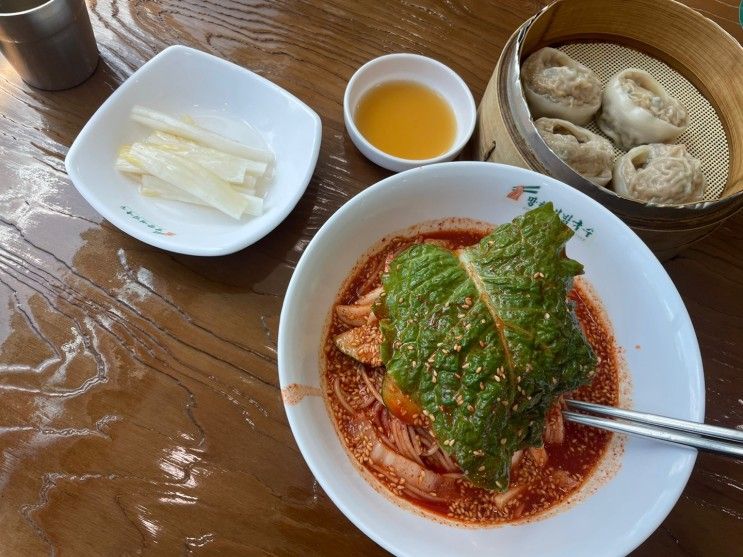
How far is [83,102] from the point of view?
240cm

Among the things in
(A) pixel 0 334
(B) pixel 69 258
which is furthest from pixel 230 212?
(A) pixel 0 334

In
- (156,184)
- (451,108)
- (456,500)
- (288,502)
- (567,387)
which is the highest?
(451,108)

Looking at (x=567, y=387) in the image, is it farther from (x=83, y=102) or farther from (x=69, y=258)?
(x=83, y=102)

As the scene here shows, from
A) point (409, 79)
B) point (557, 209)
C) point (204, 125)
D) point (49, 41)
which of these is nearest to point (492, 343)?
point (557, 209)

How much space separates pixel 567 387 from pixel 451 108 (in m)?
1.47

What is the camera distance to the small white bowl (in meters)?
2.30

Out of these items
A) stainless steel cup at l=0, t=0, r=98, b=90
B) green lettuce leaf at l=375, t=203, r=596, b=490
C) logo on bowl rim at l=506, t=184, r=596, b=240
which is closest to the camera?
green lettuce leaf at l=375, t=203, r=596, b=490

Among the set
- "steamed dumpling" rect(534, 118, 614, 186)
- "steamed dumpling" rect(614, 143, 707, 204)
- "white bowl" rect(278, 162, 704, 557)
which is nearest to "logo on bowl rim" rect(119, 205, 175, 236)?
"white bowl" rect(278, 162, 704, 557)

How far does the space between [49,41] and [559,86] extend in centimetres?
209

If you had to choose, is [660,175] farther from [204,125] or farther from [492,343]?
[204,125]

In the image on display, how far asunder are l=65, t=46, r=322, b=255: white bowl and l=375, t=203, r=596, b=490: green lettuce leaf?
2.50 ft

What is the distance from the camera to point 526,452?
5.76ft

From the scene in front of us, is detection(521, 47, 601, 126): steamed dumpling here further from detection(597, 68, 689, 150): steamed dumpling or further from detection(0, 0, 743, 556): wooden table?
detection(0, 0, 743, 556): wooden table

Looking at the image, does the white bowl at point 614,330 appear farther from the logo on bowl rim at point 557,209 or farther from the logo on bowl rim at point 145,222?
the logo on bowl rim at point 145,222
